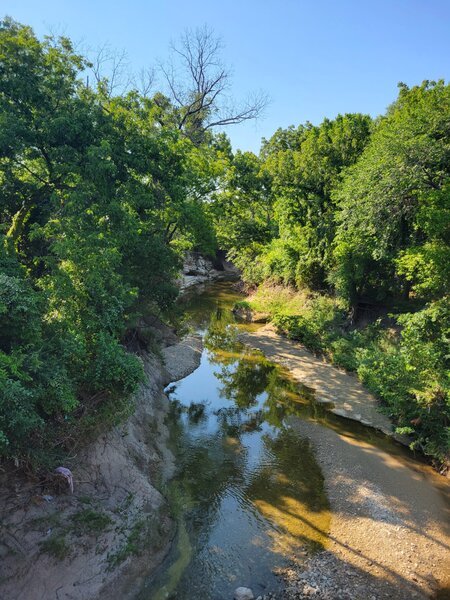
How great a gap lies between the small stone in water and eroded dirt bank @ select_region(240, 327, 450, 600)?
30.2 inches

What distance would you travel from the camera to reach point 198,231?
95.5 ft

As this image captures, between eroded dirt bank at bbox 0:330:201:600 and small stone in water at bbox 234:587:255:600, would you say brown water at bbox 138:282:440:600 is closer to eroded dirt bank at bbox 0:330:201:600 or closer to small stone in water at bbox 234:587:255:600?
small stone in water at bbox 234:587:255:600

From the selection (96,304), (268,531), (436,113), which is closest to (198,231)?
(436,113)

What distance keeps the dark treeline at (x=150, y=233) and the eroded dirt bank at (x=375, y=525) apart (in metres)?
1.73

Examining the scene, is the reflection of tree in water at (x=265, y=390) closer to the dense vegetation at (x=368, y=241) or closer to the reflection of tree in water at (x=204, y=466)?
the reflection of tree in water at (x=204, y=466)

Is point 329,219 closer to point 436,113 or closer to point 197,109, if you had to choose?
point 436,113

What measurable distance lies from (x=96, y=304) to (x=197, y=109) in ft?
79.7

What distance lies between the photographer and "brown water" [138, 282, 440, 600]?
357 inches

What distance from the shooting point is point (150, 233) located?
1938 cm

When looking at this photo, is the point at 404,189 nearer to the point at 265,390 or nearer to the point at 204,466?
the point at 265,390

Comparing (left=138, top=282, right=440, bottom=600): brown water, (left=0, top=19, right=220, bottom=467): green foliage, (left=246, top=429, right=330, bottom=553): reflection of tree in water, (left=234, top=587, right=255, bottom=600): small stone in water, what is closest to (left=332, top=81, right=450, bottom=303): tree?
(left=138, top=282, right=440, bottom=600): brown water

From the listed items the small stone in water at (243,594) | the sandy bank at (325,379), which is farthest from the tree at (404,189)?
the small stone in water at (243,594)

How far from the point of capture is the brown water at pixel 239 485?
29.7ft

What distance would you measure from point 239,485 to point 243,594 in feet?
12.7
